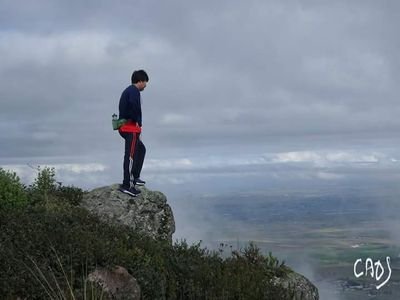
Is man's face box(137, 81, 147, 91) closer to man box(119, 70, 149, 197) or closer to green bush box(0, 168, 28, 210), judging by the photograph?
man box(119, 70, 149, 197)

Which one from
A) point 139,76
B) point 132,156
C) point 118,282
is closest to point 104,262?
point 118,282

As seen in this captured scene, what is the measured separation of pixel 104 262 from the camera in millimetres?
9531

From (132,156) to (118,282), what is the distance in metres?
5.44

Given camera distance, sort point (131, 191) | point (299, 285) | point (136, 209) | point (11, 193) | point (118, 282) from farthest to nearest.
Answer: point (131, 191), point (136, 209), point (11, 193), point (299, 285), point (118, 282)

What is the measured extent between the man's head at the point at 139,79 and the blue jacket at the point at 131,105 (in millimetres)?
89

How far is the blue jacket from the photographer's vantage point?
14.0 meters

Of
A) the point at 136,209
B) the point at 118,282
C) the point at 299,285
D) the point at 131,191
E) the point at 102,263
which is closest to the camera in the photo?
the point at 118,282

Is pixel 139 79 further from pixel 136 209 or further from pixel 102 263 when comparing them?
pixel 102 263

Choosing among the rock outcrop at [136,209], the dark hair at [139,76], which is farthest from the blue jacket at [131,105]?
the rock outcrop at [136,209]

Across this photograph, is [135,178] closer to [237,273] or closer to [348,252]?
[237,273]

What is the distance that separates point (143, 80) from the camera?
1415cm

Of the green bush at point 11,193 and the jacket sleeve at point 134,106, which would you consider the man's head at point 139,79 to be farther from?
the green bush at point 11,193

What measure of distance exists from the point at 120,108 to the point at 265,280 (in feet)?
18.0

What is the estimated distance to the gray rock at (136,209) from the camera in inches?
570
